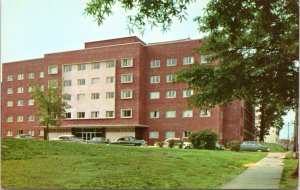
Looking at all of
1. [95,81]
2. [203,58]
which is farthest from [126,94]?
[203,58]

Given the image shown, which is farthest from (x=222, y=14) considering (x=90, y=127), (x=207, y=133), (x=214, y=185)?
(x=90, y=127)

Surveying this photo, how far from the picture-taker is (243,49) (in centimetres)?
1419

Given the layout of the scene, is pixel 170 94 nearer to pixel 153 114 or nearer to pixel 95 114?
pixel 153 114

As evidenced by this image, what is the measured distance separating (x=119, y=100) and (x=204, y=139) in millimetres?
14503

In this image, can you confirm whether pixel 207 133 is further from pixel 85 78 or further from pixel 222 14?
pixel 222 14

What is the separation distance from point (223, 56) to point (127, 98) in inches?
1230

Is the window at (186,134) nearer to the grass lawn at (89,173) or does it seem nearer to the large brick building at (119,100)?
the large brick building at (119,100)

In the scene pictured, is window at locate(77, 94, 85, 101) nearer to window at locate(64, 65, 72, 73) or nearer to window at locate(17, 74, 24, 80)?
window at locate(64, 65, 72, 73)

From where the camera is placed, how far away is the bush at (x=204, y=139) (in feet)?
Result: 117

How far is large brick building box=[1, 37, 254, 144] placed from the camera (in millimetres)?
26564

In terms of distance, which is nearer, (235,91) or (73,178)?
(73,178)

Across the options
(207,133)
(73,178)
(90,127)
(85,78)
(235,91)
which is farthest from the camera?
(90,127)

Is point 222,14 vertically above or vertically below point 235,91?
above

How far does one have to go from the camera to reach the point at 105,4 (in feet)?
34.2
